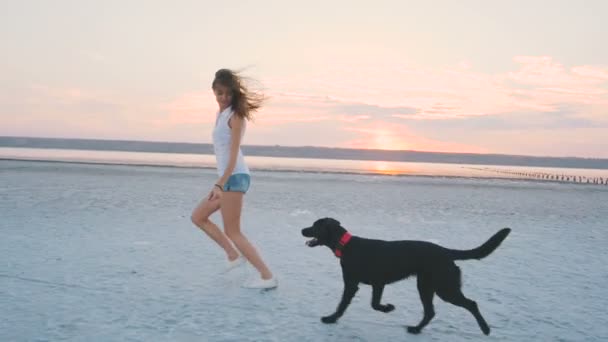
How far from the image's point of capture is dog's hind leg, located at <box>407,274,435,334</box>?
395 cm

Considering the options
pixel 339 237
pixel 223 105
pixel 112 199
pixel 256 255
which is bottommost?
pixel 112 199

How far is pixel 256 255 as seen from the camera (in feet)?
16.6

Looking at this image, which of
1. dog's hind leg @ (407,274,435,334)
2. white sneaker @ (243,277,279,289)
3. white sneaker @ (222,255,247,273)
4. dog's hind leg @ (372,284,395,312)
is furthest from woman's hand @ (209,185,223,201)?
dog's hind leg @ (407,274,435,334)

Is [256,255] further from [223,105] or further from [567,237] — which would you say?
[567,237]

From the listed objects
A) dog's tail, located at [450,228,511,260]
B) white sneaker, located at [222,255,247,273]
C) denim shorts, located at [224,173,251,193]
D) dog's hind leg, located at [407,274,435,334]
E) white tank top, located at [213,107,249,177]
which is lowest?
white sneaker, located at [222,255,247,273]

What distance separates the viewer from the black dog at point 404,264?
3857 millimetres

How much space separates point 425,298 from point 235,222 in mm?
1995

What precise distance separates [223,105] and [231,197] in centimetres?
91

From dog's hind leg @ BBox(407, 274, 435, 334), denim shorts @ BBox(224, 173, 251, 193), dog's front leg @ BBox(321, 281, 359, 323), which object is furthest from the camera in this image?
denim shorts @ BBox(224, 173, 251, 193)

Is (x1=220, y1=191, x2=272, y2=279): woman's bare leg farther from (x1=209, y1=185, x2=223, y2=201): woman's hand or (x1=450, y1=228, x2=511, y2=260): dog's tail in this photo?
(x1=450, y1=228, x2=511, y2=260): dog's tail

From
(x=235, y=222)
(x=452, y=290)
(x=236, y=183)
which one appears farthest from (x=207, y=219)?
(x=452, y=290)

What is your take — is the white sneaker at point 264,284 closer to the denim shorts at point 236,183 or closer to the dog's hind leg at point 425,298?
the denim shorts at point 236,183

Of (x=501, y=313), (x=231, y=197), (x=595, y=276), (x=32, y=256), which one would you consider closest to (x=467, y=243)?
(x=595, y=276)

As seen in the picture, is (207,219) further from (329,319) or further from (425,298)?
(425,298)
